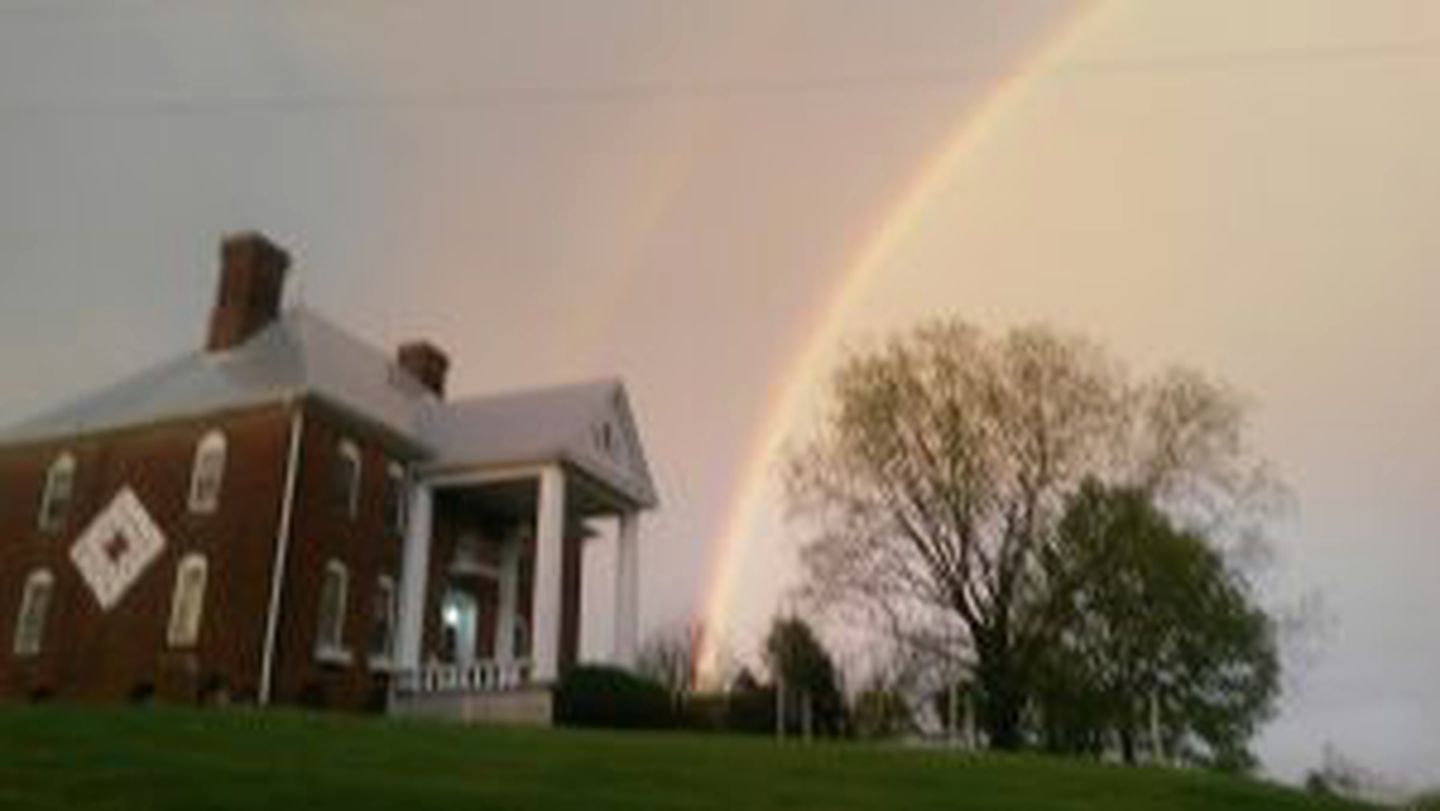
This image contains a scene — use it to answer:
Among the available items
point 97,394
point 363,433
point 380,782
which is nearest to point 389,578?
point 363,433

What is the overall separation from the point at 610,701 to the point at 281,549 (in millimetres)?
8564

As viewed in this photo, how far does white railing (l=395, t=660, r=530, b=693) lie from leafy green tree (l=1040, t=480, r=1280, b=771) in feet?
50.2

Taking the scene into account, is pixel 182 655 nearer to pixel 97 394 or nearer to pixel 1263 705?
pixel 97 394

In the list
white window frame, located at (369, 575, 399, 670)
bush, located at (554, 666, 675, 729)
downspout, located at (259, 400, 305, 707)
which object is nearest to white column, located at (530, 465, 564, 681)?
bush, located at (554, 666, 675, 729)

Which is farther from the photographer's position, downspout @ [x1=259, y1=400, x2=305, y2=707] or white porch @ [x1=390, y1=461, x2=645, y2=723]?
white porch @ [x1=390, y1=461, x2=645, y2=723]

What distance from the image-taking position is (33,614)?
130ft

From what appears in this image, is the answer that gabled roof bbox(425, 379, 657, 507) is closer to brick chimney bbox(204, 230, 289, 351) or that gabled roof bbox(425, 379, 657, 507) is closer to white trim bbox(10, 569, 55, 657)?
brick chimney bbox(204, 230, 289, 351)

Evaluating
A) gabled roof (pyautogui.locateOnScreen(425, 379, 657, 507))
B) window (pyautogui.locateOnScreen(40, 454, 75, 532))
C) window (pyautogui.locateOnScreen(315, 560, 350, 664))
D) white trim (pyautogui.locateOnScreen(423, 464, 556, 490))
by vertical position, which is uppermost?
gabled roof (pyautogui.locateOnScreen(425, 379, 657, 507))

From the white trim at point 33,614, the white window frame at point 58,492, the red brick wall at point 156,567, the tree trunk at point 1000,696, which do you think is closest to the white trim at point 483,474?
the red brick wall at point 156,567

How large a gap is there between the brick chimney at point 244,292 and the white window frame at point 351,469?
553cm

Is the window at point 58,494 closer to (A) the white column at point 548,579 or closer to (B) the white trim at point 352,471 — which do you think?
(B) the white trim at point 352,471

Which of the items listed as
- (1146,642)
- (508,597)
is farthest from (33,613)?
(1146,642)

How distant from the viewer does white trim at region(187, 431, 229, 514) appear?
38000 mm

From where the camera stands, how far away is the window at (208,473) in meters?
38.0
